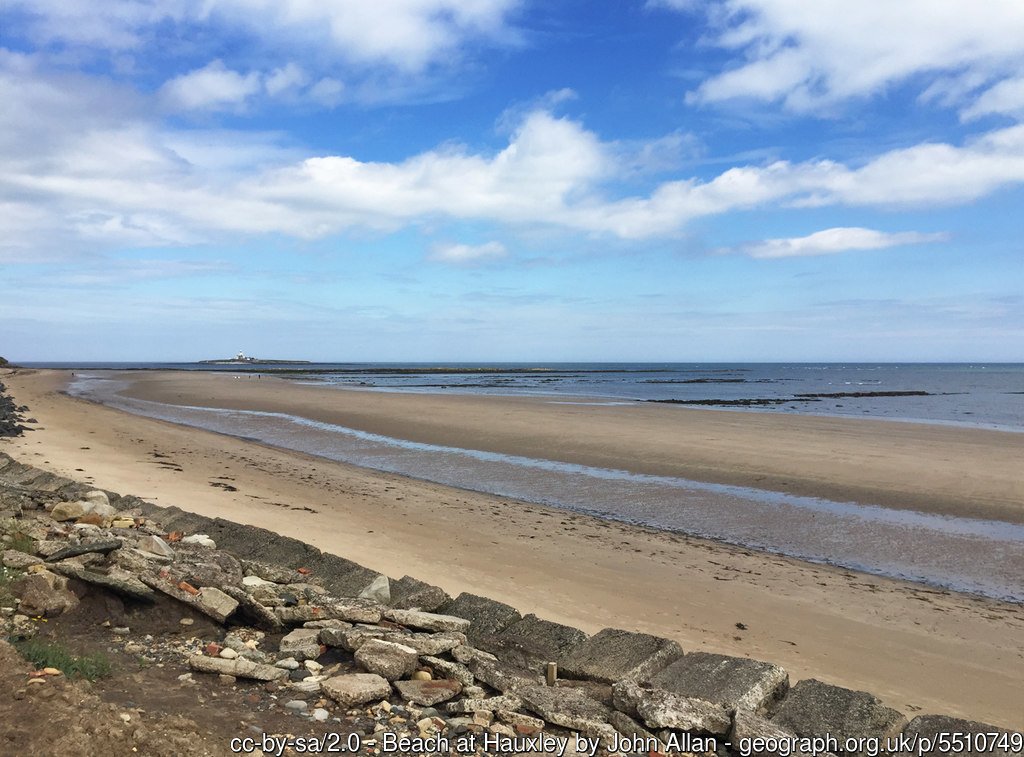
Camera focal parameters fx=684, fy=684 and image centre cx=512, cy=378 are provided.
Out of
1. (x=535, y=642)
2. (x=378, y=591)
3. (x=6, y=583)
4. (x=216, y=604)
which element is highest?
(x=6, y=583)

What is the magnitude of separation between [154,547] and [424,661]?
12.1 feet

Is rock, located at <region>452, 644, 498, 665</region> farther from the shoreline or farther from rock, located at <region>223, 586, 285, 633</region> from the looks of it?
the shoreline

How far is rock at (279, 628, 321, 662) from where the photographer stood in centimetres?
514

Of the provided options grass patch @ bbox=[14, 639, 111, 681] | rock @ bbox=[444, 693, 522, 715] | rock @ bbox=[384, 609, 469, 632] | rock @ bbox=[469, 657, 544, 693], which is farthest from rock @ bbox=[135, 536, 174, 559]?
rock @ bbox=[444, 693, 522, 715]

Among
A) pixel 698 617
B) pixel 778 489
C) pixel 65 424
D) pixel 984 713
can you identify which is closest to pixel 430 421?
pixel 65 424

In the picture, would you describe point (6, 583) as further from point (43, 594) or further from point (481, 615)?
point (481, 615)

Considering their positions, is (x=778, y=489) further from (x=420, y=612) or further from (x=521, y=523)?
(x=420, y=612)

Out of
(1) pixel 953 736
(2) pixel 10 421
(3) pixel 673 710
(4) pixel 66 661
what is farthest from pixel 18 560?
(2) pixel 10 421

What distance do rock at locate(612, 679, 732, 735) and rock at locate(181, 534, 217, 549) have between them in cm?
543

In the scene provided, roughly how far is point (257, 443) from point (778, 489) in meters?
15.3

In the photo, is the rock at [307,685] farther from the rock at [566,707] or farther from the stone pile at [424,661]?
the rock at [566,707]

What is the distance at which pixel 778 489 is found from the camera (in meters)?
15.0

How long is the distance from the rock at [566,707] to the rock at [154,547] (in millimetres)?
→ 4377

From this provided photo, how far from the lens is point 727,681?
4.76m
